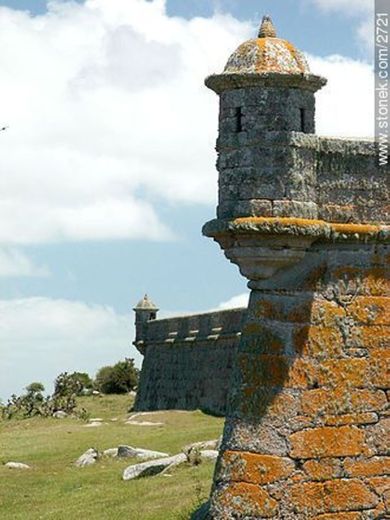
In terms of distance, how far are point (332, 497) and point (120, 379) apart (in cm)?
4030

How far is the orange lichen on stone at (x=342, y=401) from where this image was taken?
9.88 metres

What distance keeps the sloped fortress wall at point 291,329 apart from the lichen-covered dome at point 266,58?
2 centimetres

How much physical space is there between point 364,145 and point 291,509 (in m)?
3.25

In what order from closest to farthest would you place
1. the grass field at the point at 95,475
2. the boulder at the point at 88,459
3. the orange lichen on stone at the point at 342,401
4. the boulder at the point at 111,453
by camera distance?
the orange lichen on stone at the point at 342,401 → the grass field at the point at 95,475 → the boulder at the point at 88,459 → the boulder at the point at 111,453

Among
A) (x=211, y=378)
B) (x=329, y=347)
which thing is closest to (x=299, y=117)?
(x=329, y=347)

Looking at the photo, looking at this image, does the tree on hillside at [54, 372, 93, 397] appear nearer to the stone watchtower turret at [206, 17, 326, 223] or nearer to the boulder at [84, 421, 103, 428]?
the boulder at [84, 421, 103, 428]

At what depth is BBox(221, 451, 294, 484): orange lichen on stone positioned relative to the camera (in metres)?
9.80

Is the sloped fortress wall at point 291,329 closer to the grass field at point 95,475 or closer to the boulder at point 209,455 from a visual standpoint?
the grass field at point 95,475

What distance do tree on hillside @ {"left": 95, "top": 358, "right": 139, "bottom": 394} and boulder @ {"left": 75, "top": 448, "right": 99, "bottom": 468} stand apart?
27.6m

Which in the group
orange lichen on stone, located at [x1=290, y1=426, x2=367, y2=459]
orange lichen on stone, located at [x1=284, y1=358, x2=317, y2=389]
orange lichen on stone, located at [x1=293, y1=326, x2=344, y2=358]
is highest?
orange lichen on stone, located at [x1=293, y1=326, x2=344, y2=358]

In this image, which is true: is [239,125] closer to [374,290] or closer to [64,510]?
[374,290]

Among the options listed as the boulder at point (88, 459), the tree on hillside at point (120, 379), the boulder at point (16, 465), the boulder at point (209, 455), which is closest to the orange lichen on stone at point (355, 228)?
the boulder at point (209, 455)

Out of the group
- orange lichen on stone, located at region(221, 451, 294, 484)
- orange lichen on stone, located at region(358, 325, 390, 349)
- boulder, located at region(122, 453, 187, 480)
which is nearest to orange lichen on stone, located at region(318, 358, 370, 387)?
orange lichen on stone, located at region(358, 325, 390, 349)

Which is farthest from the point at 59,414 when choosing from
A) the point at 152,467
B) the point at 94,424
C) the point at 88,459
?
the point at 152,467
